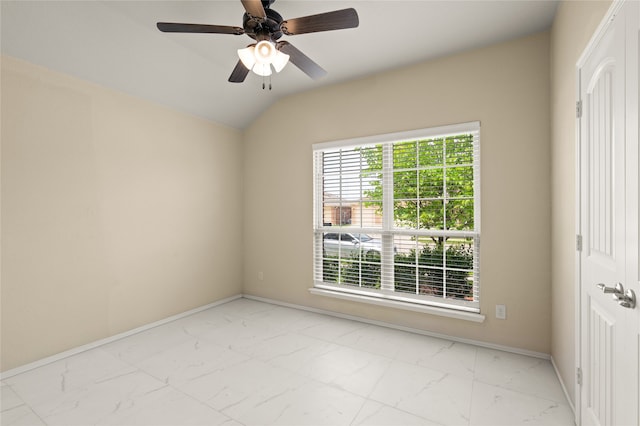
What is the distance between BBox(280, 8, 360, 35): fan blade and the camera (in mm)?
1798

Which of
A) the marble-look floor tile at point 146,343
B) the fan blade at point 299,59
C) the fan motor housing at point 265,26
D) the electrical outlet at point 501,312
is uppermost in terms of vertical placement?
the fan motor housing at point 265,26

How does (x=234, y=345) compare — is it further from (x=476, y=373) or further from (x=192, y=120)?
(x=192, y=120)

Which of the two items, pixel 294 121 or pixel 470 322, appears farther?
pixel 294 121

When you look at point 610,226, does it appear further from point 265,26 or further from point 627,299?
point 265,26

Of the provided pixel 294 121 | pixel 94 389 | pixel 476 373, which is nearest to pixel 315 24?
pixel 294 121

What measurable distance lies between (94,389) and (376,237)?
283cm

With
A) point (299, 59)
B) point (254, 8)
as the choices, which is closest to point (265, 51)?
point (254, 8)

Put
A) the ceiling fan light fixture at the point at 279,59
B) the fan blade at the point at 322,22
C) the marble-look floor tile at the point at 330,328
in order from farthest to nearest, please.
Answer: the marble-look floor tile at the point at 330,328 → the ceiling fan light fixture at the point at 279,59 → the fan blade at the point at 322,22

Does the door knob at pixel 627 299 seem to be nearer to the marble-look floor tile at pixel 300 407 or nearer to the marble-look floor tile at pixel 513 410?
the marble-look floor tile at pixel 513 410

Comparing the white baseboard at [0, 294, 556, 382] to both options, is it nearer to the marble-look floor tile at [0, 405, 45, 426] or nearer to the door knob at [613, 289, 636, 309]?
the marble-look floor tile at [0, 405, 45, 426]

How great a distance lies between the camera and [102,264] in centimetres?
301

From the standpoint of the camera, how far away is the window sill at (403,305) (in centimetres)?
294

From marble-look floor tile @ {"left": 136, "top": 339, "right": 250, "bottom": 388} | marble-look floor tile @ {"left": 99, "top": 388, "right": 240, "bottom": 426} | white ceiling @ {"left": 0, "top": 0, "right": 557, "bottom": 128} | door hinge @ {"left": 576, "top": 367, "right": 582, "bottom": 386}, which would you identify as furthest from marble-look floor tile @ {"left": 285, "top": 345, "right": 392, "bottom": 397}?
white ceiling @ {"left": 0, "top": 0, "right": 557, "bottom": 128}

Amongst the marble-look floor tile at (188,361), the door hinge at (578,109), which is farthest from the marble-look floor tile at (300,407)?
the door hinge at (578,109)
